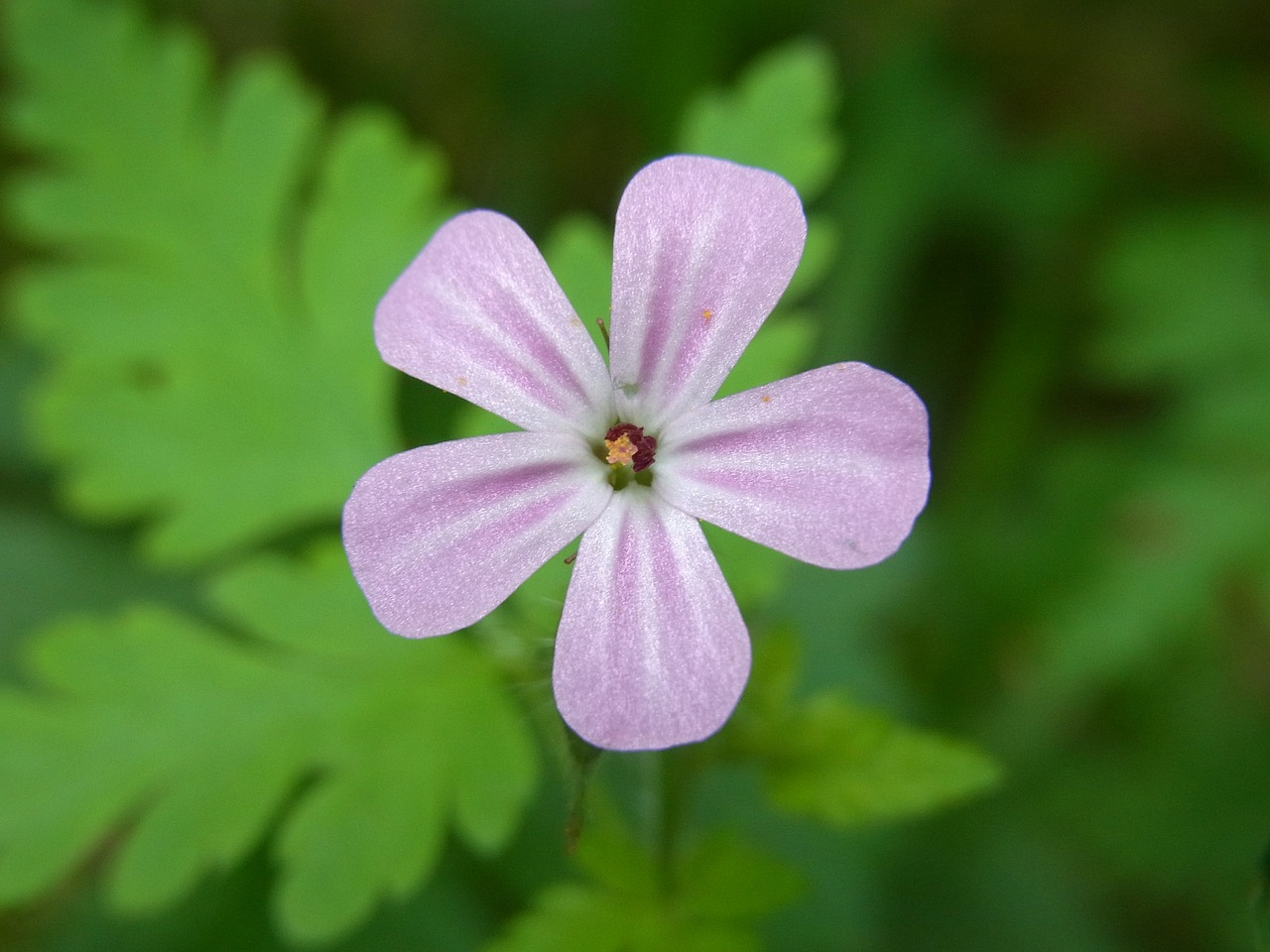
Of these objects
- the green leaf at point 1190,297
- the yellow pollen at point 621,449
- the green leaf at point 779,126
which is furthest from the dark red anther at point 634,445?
the green leaf at point 1190,297

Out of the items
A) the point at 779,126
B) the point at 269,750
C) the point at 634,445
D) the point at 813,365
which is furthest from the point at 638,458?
the point at 813,365

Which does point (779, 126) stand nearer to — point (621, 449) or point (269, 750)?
point (621, 449)

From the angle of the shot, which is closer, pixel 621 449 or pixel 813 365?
pixel 621 449

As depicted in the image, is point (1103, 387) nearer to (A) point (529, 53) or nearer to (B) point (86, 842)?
(A) point (529, 53)

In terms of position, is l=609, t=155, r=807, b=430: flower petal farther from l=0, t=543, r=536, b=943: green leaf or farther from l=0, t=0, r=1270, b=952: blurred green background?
l=0, t=543, r=536, b=943: green leaf

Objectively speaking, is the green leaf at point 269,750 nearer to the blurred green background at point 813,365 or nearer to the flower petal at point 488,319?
the blurred green background at point 813,365

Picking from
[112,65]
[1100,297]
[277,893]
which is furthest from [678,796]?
[1100,297]

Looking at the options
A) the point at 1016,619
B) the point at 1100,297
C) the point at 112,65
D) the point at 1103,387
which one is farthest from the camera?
the point at 1103,387
